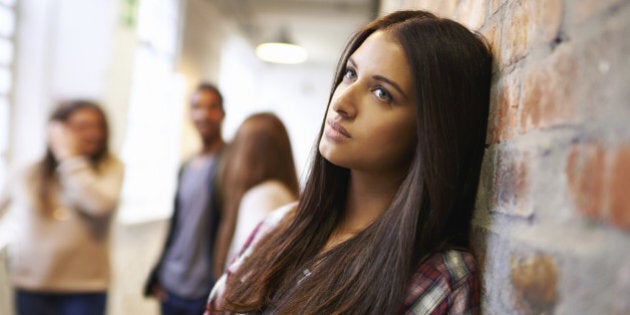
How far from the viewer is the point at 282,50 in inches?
232

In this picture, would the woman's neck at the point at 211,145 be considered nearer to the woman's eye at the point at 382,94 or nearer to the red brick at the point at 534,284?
the woman's eye at the point at 382,94

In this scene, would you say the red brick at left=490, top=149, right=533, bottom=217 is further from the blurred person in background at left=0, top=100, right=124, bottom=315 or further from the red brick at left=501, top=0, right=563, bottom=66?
the blurred person in background at left=0, top=100, right=124, bottom=315

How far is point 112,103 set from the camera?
135 inches

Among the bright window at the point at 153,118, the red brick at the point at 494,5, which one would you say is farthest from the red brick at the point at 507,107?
the bright window at the point at 153,118

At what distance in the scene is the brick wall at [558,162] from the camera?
431 millimetres

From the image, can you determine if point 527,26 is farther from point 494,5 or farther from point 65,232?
point 65,232

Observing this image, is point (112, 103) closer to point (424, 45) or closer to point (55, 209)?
point (55, 209)

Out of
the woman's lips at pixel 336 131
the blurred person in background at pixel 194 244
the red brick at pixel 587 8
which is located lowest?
the blurred person in background at pixel 194 244

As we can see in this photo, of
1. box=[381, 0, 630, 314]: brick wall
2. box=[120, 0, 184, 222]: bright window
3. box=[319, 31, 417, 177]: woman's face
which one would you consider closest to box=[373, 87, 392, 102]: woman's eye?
box=[319, 31, 417, 177]: woman's face

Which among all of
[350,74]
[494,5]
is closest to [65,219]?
[350,74]

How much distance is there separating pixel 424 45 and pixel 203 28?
555cm

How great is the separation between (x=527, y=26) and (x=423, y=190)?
0.29 meters

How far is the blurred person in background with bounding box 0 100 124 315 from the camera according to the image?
218 centimetres

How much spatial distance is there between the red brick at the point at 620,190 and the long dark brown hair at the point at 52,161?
2.27 m
